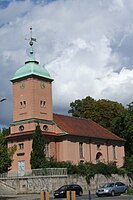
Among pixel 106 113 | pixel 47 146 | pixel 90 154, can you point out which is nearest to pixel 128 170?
pixel 90 154

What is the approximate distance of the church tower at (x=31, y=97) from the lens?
68331 millimetres

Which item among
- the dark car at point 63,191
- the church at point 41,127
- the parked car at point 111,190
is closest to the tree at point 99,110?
the church at point 41,127

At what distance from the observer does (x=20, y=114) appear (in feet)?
229

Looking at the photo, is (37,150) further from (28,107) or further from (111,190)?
(111,190)

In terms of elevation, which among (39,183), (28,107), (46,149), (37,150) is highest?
(28,107)

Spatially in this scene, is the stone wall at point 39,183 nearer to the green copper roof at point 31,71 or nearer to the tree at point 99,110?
the green copper roof at point 31,71

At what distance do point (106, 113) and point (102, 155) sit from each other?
38.8 feet

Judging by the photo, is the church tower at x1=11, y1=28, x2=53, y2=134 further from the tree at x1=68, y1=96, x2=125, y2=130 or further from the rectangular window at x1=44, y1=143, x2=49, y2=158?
the tree at x1=68, y1=96, x2=125, y2=130

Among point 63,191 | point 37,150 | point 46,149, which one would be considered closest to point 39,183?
point 63,191

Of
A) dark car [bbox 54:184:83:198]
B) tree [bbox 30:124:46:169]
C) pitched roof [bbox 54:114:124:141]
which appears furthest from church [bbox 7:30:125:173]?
dark car [bbox 54:184:83:198]

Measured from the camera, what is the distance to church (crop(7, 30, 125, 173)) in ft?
220

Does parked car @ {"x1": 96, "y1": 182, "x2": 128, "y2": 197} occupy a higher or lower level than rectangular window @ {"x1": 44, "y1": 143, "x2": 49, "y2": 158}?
lower

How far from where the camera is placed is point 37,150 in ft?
208

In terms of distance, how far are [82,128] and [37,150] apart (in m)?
13.4
